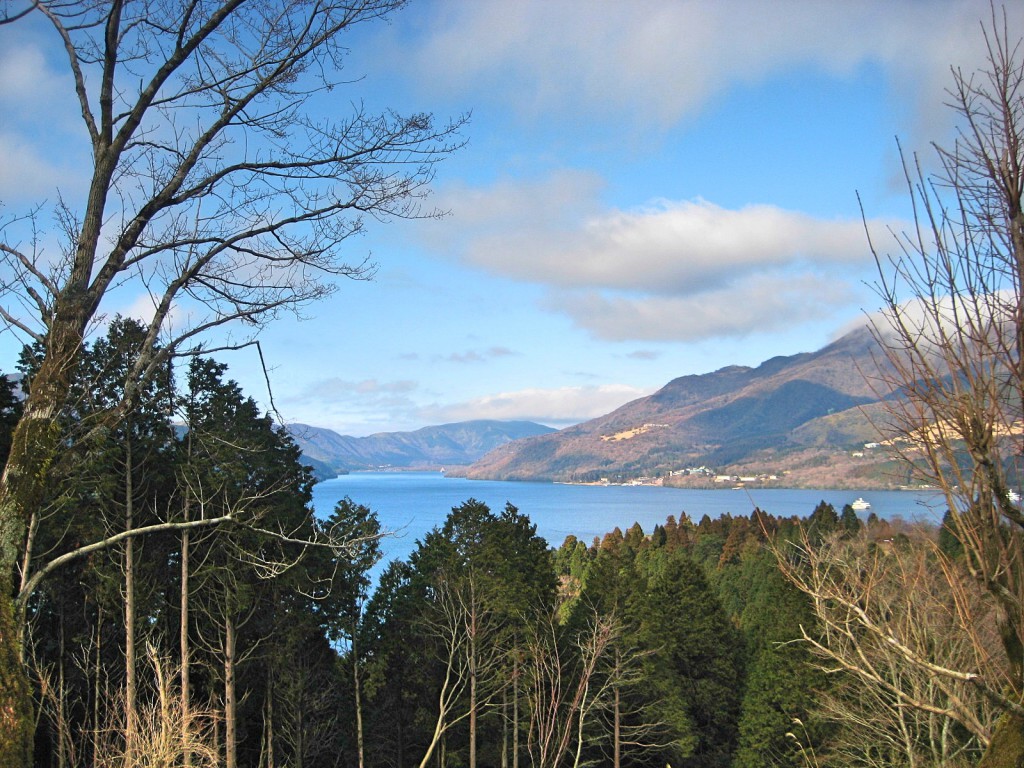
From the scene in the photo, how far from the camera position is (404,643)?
15.6 meters

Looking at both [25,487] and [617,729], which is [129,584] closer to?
[25,487]

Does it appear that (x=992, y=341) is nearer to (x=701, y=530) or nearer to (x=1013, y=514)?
(x=1013, y=514)

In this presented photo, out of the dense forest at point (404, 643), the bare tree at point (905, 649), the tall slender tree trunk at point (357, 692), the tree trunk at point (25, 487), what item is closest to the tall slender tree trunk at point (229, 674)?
the dense forest at point (404, 643)

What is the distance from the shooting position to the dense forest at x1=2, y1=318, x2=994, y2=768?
10344mm

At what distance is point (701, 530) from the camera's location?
130 feet

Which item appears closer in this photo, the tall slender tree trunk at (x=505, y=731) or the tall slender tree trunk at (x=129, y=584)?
the tall slender tree trunk at (x=129, y=584)

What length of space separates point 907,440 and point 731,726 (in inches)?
669

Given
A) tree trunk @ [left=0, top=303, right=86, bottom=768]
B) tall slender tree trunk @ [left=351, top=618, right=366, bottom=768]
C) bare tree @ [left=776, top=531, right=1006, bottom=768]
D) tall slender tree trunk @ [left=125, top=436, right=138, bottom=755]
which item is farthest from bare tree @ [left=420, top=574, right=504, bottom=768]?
tree trunk @ [left=0, top=303, right=86, bottom=768]

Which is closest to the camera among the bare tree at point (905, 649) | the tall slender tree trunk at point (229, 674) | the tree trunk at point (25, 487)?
the tree trunk at point (25, 487)

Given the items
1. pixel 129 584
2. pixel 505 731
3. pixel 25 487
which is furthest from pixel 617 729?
pixel 25 487

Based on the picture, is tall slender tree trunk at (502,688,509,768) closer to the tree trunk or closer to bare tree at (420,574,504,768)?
bare tree at (420,574,504,768)

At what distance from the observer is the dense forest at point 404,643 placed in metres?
10.3

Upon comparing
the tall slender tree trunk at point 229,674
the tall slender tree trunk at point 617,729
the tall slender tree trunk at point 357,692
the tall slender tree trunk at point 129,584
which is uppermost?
the tall slender tree trunk at point 129,584

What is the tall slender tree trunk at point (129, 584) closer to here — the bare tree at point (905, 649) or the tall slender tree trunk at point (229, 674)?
the tall slender tree trunk at point (229, 674)
